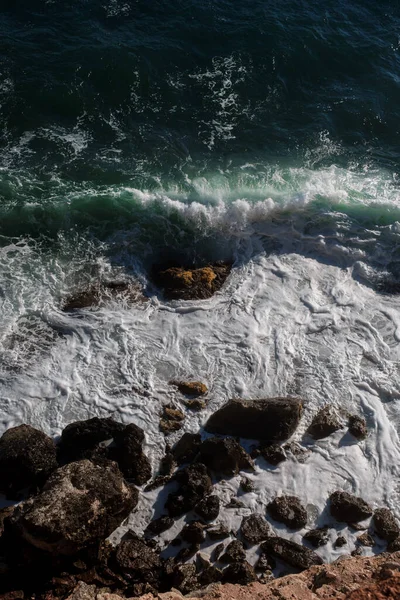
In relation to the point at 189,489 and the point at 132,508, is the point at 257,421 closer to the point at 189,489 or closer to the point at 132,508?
the point at 189,489

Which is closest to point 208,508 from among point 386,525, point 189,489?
point 189,489

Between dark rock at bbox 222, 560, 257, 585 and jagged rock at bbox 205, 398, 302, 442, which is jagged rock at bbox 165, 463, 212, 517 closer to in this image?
jagged rock at bbox 205, 398, 302, 442

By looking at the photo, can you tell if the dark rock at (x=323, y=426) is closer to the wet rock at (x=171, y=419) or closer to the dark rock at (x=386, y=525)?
the dark rock at (x=386, y=525)

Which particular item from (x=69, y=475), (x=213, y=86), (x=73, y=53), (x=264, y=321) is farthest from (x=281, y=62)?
(x=69, y=475)

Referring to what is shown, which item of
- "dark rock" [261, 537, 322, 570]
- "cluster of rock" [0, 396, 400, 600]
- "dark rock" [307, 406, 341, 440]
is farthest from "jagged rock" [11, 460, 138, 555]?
"dark rock" [307, 406, 341, 440]

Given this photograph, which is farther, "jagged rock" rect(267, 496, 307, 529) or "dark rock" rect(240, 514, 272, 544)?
"jagged rock" rect(267, 496, 307, 529)
